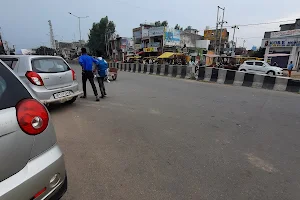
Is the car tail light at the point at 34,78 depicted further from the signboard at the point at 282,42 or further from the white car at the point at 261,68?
the signboard at the point at 282,42

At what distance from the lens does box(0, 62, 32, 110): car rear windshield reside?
4.78 ft

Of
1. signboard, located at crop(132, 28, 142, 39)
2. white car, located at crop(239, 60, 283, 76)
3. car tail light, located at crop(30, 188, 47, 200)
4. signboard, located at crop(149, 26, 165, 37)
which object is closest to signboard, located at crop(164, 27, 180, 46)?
signboard, located at crop(149, 26, 165, 37)

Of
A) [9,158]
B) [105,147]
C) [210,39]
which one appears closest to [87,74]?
[105,147]

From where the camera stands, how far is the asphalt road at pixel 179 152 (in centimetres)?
238

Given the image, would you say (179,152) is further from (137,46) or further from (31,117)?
(137,46)

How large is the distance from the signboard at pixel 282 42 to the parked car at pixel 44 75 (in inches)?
1295

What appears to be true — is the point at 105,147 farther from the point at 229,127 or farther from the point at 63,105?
the point at 63,105

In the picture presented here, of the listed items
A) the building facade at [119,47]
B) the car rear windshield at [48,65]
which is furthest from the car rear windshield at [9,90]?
the building facade at [119,47]

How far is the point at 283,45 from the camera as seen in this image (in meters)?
29.7

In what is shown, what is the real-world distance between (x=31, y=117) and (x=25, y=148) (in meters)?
0.23

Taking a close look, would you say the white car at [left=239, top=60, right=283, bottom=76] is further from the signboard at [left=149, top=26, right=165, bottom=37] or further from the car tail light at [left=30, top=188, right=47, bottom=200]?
the signboard at [left=149, top=26, right=165, bottom=37]

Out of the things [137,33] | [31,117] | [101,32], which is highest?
[101,32]

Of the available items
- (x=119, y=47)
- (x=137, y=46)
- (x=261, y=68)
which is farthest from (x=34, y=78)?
(x=119, y=47)

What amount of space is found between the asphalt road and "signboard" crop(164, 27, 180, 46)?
124 ft
